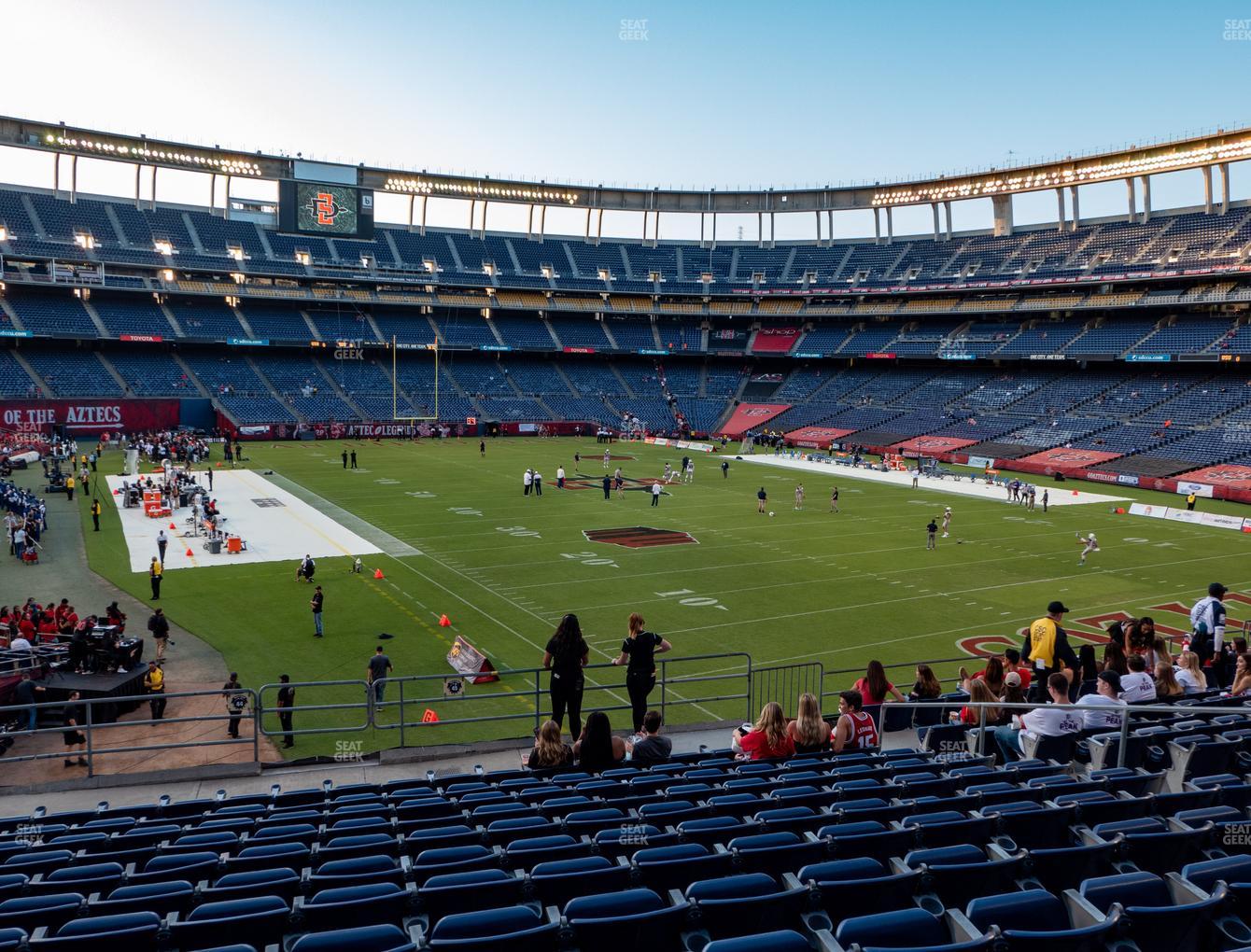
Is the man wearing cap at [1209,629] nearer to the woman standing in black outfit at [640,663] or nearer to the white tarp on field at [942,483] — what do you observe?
the woman standing in black outfit at [640,663]

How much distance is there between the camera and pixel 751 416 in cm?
8281

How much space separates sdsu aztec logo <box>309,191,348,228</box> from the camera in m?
73.1

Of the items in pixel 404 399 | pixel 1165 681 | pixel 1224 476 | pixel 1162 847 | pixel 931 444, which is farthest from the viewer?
pixel 404 399

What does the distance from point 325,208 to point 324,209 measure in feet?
0.38

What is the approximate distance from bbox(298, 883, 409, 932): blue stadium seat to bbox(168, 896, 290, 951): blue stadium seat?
14 centimetres

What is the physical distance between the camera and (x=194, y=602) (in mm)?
22422

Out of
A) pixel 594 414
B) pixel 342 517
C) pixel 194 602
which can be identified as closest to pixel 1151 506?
pixel 342 517

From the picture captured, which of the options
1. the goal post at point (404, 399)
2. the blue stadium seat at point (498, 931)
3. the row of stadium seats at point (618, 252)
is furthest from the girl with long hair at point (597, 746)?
the row of stadium seats at point (618, 252)

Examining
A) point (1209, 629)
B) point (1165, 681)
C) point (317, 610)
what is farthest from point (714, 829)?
point (317, 610)

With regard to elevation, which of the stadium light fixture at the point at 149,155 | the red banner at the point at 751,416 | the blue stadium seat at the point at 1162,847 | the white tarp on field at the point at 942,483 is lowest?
the blue stadium seat at the point at 1162,847

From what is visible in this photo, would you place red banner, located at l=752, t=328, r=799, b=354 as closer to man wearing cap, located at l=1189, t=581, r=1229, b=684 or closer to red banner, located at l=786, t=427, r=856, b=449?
red banner, located at l=786, t=427, r=856, b=449

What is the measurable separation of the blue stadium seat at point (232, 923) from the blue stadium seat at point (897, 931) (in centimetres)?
286

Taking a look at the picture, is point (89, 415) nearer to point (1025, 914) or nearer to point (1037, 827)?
point (1037, 827)

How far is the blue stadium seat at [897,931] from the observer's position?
3873 millimetres
